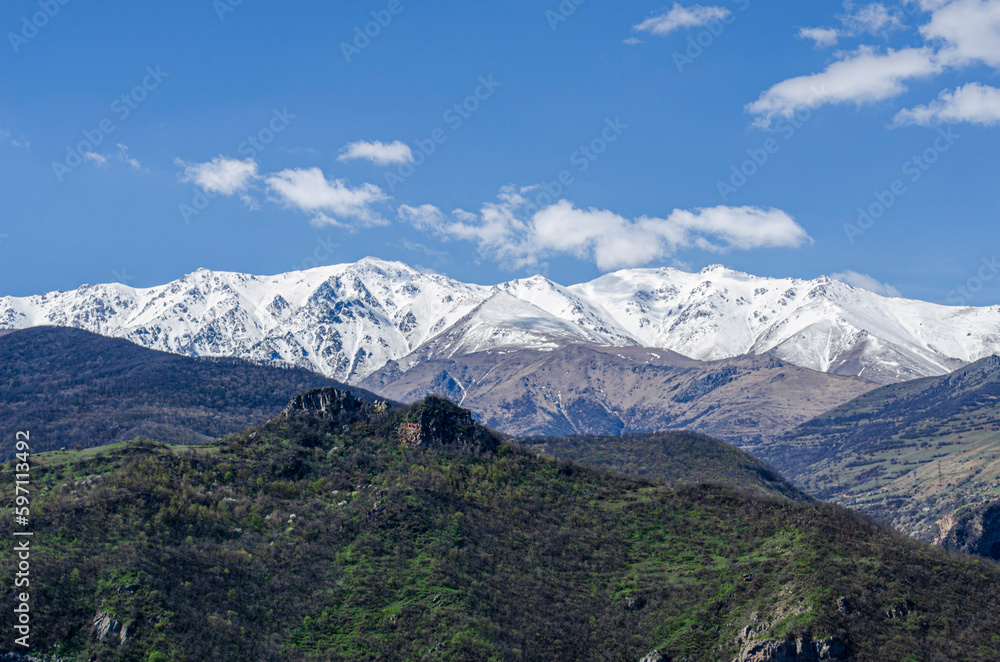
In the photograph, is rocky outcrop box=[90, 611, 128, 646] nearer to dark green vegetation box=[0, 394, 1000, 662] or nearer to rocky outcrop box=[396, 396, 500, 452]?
dark green vegetation box=[0, 394, 1000, 662]

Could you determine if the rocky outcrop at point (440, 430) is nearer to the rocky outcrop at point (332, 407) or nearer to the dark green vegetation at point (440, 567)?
the dark green vegetation at point (440, 567)

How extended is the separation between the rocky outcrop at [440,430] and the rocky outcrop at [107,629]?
7032 cm

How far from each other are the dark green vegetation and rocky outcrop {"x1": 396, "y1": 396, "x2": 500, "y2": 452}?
4114mm

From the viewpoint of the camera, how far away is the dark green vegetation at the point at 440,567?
122 m

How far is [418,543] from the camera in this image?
147250 millimetres

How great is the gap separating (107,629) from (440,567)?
147 ft

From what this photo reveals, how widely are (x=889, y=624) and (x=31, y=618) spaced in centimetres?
10331

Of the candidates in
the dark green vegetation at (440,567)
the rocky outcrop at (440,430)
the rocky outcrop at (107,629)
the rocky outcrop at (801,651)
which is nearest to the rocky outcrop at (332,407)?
the rocky outcrop at (440,430)

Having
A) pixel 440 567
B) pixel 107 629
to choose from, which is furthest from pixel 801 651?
pixel 107 629

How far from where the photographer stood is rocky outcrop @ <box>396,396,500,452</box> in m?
181

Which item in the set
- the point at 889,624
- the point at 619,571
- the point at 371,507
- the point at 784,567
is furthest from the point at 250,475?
the point at 889,624

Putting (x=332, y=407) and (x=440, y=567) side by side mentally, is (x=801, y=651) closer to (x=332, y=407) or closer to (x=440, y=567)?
(x=440, y=567)

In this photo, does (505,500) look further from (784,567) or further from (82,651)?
(82,651)

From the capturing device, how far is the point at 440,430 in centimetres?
18238
